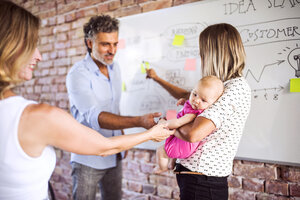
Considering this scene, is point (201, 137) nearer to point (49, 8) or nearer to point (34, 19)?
point (34, 19)

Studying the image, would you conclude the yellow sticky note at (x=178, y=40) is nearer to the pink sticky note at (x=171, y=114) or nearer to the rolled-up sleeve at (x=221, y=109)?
the pink sticky note at (x=171, y=114)

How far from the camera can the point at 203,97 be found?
1.15 metres

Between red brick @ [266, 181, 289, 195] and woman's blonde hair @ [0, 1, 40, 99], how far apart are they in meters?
1.56

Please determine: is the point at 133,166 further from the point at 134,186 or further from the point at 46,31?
the point at 46,31

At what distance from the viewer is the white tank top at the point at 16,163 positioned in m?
0.82

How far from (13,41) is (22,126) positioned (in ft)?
0.97

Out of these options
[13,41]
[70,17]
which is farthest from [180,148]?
[70,17]

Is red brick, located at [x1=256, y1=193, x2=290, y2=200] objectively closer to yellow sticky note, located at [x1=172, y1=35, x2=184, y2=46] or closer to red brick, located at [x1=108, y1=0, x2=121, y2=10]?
yellow sticky note, located at [x1=172, y1=35, x2=184, y2=46]

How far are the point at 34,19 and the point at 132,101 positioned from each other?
1.33 meters

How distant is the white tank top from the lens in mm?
824

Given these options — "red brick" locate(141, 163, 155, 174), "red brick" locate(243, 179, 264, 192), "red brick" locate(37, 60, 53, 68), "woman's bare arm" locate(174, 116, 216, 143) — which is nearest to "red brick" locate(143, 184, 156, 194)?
"red brick" locate(141, 163, 155, 174)

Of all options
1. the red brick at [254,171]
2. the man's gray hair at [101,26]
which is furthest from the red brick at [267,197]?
the man's gray hair at [101,26]

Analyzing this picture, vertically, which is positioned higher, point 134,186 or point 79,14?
point 79,14

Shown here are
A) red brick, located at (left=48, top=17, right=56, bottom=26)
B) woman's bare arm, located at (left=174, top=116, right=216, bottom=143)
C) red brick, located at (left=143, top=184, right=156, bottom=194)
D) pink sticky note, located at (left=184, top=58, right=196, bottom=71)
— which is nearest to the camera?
woman's bare arm, located at (left=174, top=116, right=216, bottom=143)
